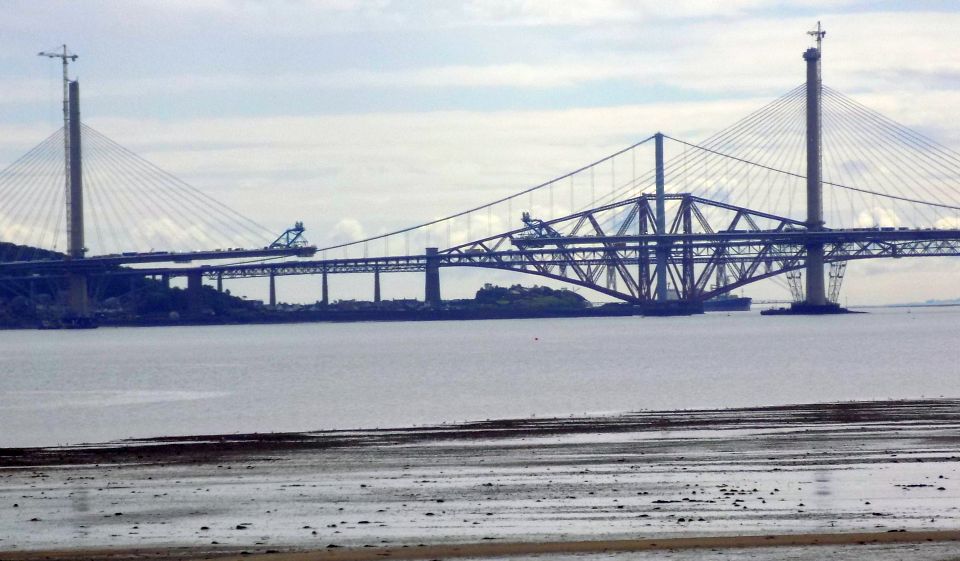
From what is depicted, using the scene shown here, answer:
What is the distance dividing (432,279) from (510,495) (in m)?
116

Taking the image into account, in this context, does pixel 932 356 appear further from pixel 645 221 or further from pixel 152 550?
pixel 645 221

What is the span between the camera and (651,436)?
21188 millimetres

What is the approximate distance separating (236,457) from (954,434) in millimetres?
8777

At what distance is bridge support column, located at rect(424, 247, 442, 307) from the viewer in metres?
126

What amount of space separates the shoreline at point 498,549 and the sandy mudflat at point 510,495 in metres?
0.02

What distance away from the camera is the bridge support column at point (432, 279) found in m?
126

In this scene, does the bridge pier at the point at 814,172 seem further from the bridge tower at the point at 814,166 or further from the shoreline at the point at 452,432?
the shoreline at the point at 452,432

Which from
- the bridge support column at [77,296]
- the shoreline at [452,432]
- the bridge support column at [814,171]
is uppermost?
the bridge support column at [814,171]

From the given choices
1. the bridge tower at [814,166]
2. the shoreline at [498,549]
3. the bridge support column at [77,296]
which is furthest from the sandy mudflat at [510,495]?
the bridge support column at [77,296]

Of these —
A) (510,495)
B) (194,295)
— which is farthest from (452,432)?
(194,295)

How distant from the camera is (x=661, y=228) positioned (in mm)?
126125

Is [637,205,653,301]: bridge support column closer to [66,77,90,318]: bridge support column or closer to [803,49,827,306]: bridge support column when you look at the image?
[803,49,827,306]: bridge support column

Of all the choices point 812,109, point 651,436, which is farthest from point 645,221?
point 651,436

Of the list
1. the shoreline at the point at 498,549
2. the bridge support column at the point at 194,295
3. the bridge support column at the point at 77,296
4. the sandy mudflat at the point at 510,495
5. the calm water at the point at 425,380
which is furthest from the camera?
the bridge support column at the point at 194,295
